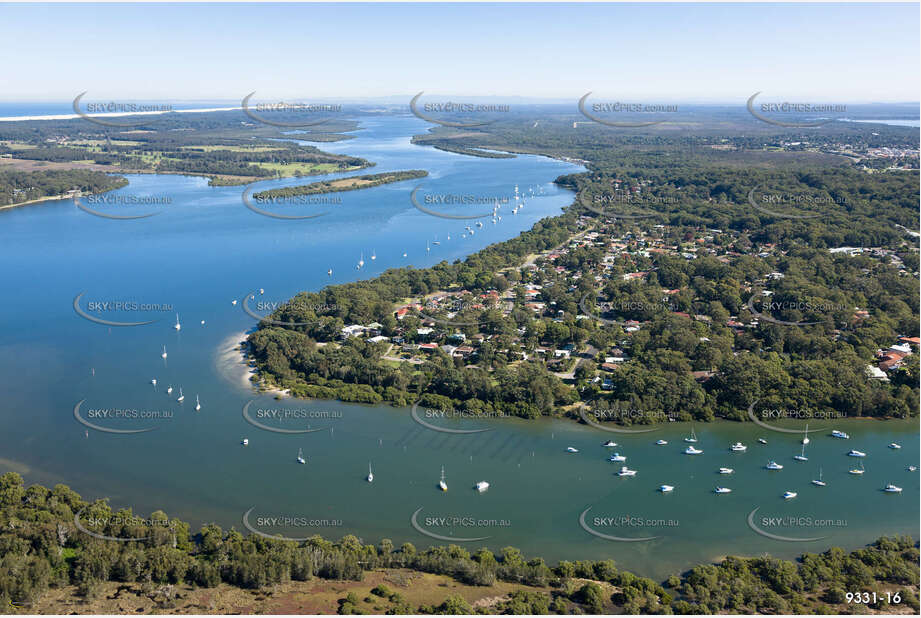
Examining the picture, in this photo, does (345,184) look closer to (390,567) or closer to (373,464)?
(373,464)

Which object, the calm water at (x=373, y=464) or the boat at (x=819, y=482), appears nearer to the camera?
the calm water at (x=373, y=464)

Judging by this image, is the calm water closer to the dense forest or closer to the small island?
the dense forest

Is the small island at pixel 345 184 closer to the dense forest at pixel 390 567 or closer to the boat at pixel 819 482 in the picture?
the dense forest at pixel 390 567

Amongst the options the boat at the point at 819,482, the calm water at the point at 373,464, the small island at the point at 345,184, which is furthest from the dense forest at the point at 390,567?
the small island at the point at 345,184

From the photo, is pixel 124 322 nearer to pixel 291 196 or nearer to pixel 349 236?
pixel 349 236

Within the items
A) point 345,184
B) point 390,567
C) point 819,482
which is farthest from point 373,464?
point 345,184

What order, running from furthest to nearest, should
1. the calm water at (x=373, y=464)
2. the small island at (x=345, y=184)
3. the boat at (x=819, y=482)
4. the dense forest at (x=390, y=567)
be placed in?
1. the small island at (x=345, y=184)
2. the boat at (x=819, y=482)
3. the calm water at (x=373, y=464)
4. the dense forest at (x=390, y=567)
